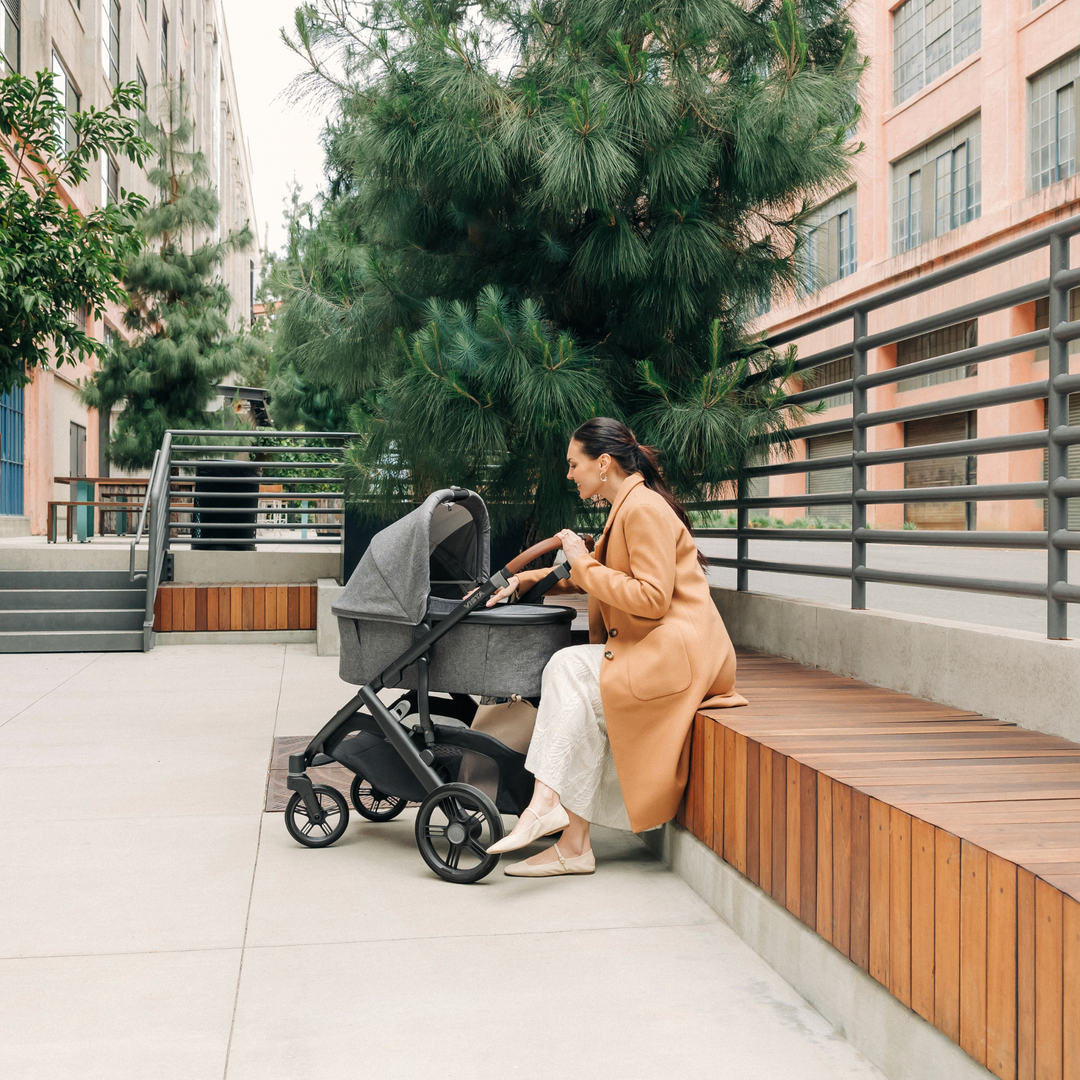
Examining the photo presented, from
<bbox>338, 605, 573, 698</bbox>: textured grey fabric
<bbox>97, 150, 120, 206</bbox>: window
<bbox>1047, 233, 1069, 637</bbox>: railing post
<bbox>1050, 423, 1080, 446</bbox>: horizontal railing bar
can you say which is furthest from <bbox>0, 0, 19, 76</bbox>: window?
<bbox>1050, 423, 1080, 446</bbox>: horizontal railing bar

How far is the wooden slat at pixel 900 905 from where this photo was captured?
2143mm

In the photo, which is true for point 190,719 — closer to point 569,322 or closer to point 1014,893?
point 569,322

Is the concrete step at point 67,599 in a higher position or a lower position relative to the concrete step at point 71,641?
higher

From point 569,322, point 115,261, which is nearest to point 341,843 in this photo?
point 569,322

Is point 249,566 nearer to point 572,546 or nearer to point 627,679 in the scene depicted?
point 572,546

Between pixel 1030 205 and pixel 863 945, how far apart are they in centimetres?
2472

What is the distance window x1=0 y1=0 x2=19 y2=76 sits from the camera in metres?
16.9

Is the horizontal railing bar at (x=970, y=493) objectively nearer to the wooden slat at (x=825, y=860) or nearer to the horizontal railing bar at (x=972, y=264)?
the horizontal railing bar at (x=972, y=264)

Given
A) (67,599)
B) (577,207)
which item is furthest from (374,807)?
(67,599)

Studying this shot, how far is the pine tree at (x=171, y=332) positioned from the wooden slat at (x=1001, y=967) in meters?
16.1

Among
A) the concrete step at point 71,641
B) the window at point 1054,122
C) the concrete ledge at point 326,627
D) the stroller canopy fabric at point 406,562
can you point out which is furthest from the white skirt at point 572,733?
the window at point 1054,122

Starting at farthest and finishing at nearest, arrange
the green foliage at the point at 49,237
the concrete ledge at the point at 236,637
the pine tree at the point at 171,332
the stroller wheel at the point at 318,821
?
the pine tree at the point at 171,332, the concrete ledge at the point at 236,637, the green foliage at the point at 49,237, the stroller wheel at the point at 318,821

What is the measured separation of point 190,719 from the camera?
20.4ft

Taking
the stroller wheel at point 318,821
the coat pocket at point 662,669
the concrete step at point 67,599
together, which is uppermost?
the coat pocket at point 662,669
